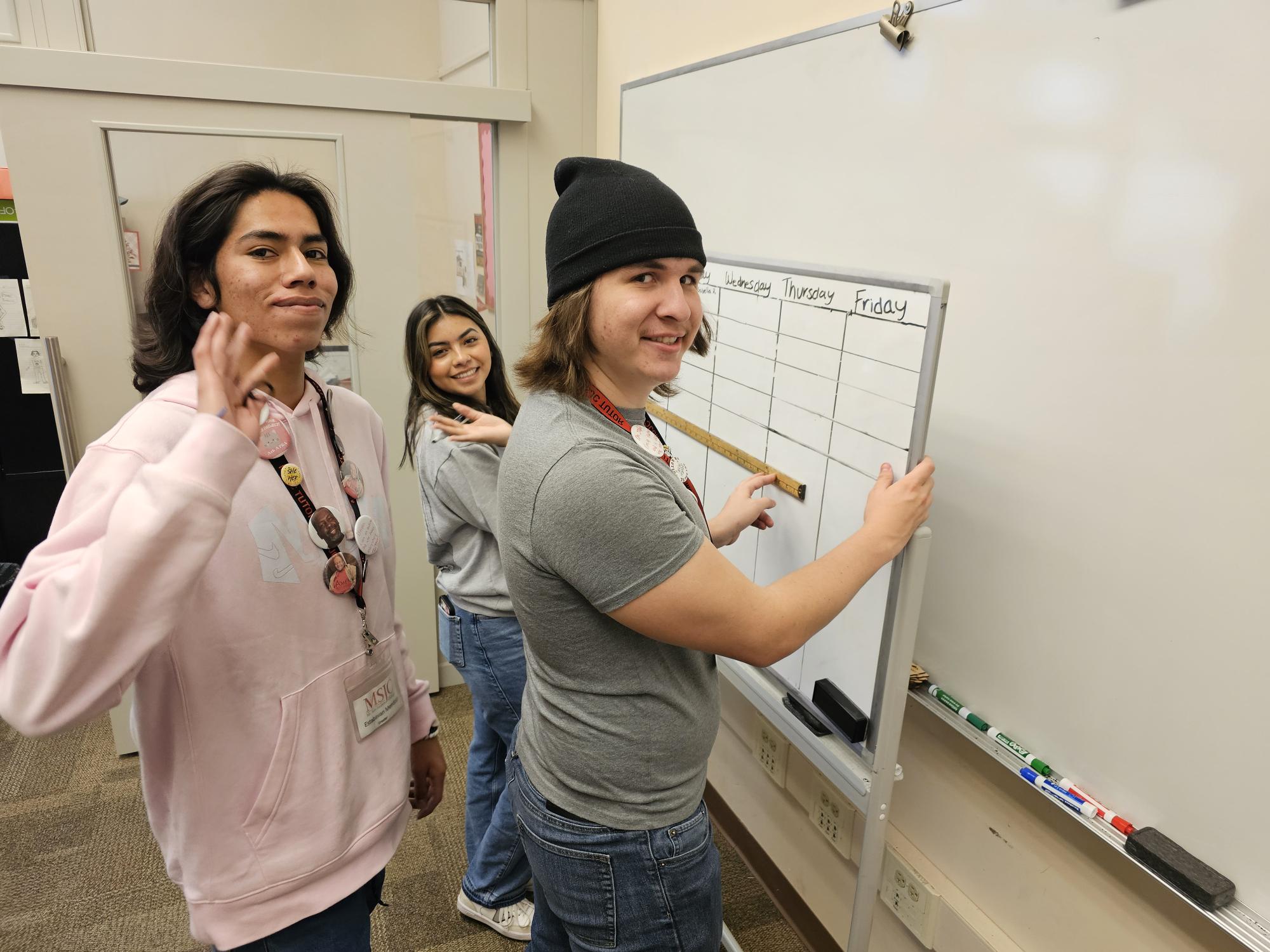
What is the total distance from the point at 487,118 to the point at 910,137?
1.65 m

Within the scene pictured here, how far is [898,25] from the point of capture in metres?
1.35

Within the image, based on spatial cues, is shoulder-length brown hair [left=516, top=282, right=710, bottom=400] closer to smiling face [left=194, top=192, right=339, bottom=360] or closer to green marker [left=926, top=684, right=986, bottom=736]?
smiling face [left=194, top=192, right=339, bottom=360]

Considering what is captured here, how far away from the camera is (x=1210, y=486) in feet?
3.22

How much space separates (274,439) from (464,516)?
72cm

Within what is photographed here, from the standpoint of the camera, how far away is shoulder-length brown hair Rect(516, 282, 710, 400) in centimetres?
100

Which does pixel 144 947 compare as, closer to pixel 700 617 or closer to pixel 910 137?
pixel 700 617

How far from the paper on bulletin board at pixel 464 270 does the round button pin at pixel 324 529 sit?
1935 millimetres

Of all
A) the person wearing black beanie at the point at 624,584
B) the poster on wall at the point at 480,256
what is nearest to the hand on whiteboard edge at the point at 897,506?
the person wearing black beanie at the point at 624,584

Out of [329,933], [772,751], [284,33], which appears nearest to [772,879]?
[772,751]

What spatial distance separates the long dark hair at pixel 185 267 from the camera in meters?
1.02

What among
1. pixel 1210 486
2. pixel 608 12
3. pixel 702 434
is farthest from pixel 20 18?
pixel 1210 486

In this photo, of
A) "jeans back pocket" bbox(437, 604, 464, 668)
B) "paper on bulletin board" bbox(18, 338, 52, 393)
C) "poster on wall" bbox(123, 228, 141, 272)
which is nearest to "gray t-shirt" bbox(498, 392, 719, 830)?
"jeans back pocket" bbox(437, 604, 464, 668)

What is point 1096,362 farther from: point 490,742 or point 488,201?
point 488,201

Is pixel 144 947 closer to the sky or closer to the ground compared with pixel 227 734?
closer to the ground
